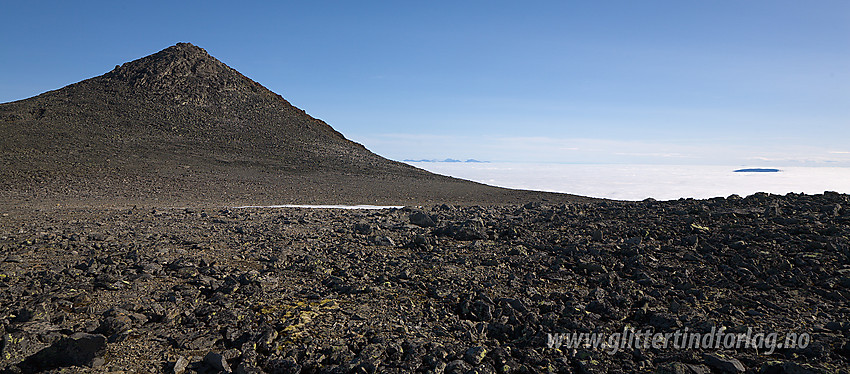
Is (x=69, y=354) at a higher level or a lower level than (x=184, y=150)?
lower

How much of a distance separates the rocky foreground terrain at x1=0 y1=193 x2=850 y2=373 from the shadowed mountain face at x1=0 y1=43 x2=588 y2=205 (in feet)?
38.6

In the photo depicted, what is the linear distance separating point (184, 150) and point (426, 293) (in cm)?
2971

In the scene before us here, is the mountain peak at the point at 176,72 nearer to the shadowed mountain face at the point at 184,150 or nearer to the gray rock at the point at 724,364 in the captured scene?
the shadowed mountain face at the point at 184,150

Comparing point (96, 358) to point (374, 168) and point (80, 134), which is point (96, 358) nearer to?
point (374, 168)

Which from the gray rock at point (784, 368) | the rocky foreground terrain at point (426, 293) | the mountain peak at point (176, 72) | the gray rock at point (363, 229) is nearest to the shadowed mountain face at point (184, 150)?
the mountain peak at point (176, 72)

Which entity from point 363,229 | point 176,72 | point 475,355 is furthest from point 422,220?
point 176,72

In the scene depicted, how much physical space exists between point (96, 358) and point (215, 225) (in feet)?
18.5

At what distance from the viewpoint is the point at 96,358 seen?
3.50m

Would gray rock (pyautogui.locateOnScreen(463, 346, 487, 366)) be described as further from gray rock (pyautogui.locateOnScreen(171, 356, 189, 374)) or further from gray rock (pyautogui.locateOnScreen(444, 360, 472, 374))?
gray rock (pyautogui.locateOnScreen(171, 356, 189, 374))

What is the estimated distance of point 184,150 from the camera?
99.7 feet

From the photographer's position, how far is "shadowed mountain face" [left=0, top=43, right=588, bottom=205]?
20.3 m

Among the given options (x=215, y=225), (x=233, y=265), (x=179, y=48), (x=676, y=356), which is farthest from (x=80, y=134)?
(x=676, y=356)

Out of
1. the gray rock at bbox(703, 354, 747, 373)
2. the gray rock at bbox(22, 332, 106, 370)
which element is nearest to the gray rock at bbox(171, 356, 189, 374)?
Answer: the gray rock at bbox(22, 332, 106, 370)

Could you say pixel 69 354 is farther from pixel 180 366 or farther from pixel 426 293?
pixel 426 293
